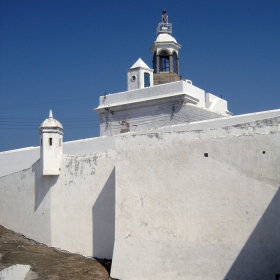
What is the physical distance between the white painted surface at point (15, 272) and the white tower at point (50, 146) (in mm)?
3439

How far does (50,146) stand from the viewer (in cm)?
1563

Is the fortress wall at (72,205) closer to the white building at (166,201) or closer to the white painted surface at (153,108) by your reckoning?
the white building at (166,201)

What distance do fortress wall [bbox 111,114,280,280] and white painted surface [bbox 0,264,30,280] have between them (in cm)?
260

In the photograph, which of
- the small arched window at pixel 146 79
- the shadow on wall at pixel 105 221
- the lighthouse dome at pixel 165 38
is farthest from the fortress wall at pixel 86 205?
the lighthouse dome at pixel 165 38

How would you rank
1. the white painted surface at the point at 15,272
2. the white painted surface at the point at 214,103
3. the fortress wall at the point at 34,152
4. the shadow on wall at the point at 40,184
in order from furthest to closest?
the white painted surface at the point at 214,103, the fortress wall at the point at 34,152, the shadow on wall at the point at 40,184, the white painted surface at the point at 15,272

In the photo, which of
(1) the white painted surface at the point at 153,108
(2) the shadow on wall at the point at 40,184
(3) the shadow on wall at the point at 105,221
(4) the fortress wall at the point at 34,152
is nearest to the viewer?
(3) the shadow on wall at the point at 105,221

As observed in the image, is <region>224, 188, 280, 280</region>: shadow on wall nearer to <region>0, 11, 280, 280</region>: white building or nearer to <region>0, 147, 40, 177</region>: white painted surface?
<region>0, 11, 280, 280</region>: white building

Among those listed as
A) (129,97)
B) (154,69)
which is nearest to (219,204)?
(129,97)

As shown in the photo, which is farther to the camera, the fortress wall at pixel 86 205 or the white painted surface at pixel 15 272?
the fortress wall at pixel 86 205

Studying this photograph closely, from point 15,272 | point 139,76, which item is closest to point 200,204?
point 15,272

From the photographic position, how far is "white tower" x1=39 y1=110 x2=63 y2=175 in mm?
15422

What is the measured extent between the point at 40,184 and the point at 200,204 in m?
6.40

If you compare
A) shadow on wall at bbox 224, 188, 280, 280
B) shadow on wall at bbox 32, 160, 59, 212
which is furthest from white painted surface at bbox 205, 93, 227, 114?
shadow on wall at bbox 224, 188, 280, 280

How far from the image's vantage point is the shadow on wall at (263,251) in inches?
429
